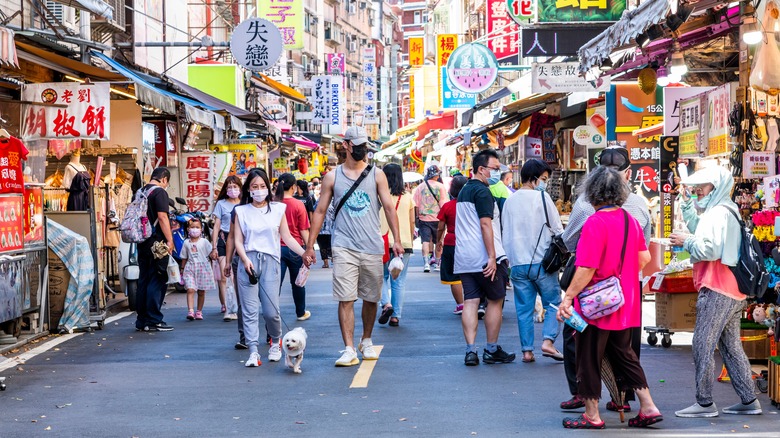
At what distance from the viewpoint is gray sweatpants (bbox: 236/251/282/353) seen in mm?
10430

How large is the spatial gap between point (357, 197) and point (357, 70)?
87068mm

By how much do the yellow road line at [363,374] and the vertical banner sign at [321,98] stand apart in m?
46.5

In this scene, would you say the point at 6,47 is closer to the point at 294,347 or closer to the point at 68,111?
the point at 68,111

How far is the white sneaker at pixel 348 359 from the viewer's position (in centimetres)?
1017

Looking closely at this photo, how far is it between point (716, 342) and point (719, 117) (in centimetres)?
501

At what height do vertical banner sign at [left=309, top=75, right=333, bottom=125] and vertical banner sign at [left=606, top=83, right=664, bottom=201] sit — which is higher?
vertical banner sign at [left=309, top=75, right=333, bottom=125]

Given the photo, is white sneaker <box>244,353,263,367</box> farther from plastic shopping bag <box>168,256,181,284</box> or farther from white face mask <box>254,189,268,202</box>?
plastic shopping bag <box>168,256,181,284</box>

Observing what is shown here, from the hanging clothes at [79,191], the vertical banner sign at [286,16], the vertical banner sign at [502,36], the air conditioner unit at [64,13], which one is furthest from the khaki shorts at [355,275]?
the vertical banner sign at [286,16]

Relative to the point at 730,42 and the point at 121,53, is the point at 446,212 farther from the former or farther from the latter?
the point at 121,53

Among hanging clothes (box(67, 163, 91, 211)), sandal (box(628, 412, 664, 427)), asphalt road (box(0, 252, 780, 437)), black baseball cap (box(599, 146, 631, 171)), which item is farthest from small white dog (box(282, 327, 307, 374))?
hanging clothes (box(67, 163, 91, 211))

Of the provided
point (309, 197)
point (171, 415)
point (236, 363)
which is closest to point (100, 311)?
point (236, 363)

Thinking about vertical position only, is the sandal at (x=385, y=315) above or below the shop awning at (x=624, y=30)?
below

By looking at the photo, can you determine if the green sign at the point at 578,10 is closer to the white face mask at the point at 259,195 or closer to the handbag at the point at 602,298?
the white face mask at the point at 259,195

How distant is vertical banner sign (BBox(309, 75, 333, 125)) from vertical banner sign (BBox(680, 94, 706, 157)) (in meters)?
43.1
